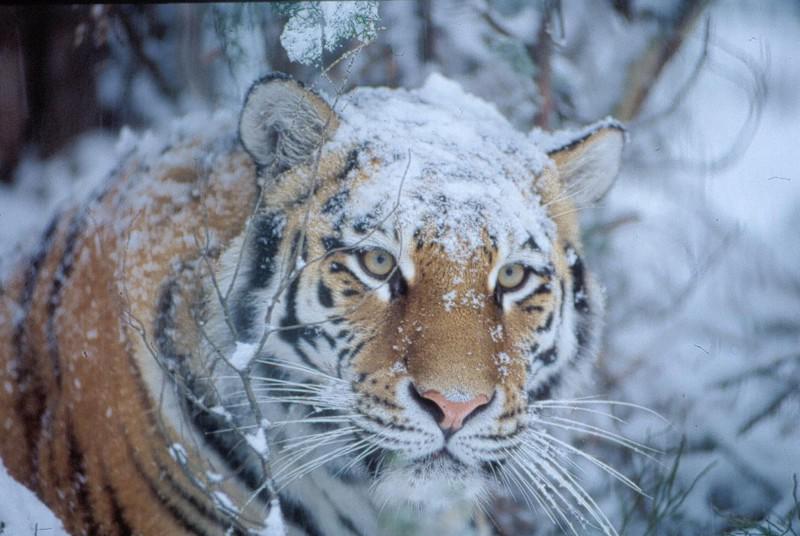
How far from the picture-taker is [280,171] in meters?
2.50

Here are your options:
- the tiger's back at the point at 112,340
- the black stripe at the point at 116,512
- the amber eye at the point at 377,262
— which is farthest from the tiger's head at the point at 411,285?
the black stripe at the point at 116,512

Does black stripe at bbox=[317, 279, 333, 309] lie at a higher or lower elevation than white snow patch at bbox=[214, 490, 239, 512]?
higher

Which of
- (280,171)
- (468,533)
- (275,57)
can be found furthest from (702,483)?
(275,57)

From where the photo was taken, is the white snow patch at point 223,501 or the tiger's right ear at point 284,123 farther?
the tiger's right ear at point 284,123

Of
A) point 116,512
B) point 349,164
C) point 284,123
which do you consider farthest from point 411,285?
point 116,512

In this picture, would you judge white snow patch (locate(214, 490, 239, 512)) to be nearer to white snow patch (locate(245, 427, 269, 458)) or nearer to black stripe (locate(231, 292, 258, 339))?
white snow patch (locate(245, 427, 269, 458))

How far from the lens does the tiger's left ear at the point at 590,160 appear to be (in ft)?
8.57

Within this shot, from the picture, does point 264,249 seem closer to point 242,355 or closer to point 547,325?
point 242,355

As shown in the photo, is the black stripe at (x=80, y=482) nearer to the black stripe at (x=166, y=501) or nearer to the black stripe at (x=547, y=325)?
the black stripe at (x=166, y=501)

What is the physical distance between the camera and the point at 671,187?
2619 millimetres

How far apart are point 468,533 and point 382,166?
1175 mm

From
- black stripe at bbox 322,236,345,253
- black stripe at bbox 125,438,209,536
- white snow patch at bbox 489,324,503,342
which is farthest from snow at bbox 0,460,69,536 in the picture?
Answer: white snow patch at bbox 489,324,503,342

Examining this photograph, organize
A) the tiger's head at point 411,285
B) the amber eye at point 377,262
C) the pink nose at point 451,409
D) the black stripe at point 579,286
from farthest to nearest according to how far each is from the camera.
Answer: the black stripe at point 579,286
the amber eye at point 377,262
the tiger's head at point 411,285
the pink nose at point 451,409

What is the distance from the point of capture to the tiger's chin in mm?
2217
